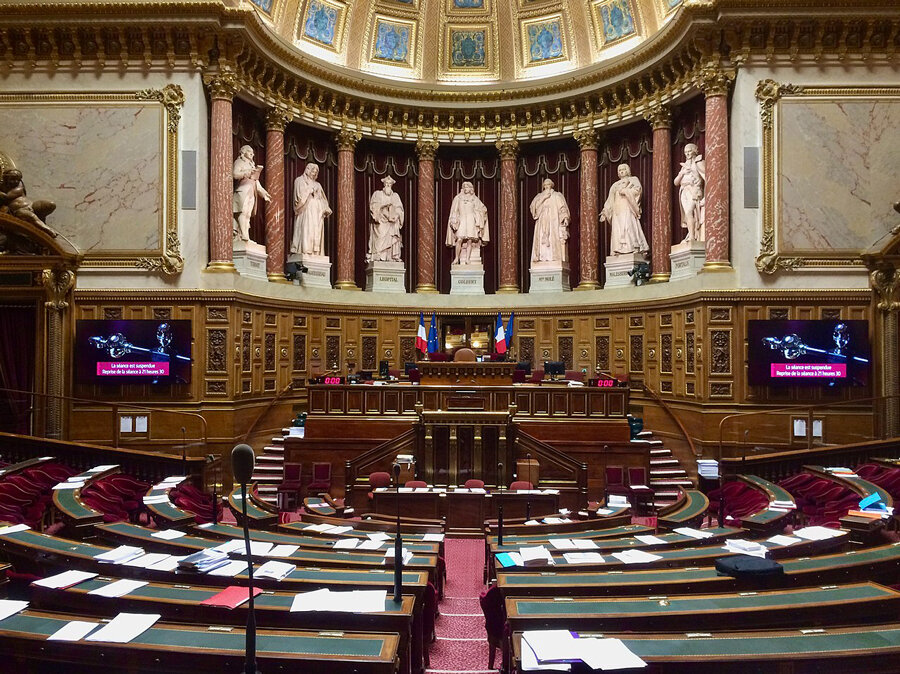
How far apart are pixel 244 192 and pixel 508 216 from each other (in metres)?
8.81

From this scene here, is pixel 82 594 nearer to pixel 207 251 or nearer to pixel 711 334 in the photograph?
pixel 207 251

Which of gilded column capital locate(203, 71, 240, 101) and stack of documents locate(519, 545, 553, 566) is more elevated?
gilded column capital locate(203, 71, 240, 101)

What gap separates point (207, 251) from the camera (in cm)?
1630

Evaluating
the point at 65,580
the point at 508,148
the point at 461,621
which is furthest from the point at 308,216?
the point at 65,580

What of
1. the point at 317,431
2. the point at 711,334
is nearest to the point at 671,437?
the point at 711,334

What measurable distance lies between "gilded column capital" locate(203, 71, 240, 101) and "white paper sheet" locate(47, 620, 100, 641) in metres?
14.9

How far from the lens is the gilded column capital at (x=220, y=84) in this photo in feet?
53.3

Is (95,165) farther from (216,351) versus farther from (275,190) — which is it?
(216,351)

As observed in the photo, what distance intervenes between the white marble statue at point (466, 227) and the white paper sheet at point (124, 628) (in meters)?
18.3

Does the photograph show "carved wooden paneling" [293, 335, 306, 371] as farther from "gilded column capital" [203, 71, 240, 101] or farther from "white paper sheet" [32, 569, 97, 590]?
"white paper sheet" [32, 569, 97, 590]

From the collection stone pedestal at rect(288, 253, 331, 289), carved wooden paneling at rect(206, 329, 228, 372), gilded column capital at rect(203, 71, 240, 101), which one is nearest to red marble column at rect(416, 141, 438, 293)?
stone pedestal at rect(288, 253, 331, 289)

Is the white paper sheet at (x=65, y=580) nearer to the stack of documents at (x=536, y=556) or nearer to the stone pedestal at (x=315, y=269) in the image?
the stack of documents at (x=536, y=556)

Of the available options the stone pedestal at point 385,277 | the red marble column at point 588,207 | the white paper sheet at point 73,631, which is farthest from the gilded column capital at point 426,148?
the white paper sheet at point 73,631

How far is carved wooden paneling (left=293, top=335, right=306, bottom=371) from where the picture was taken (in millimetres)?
18453
